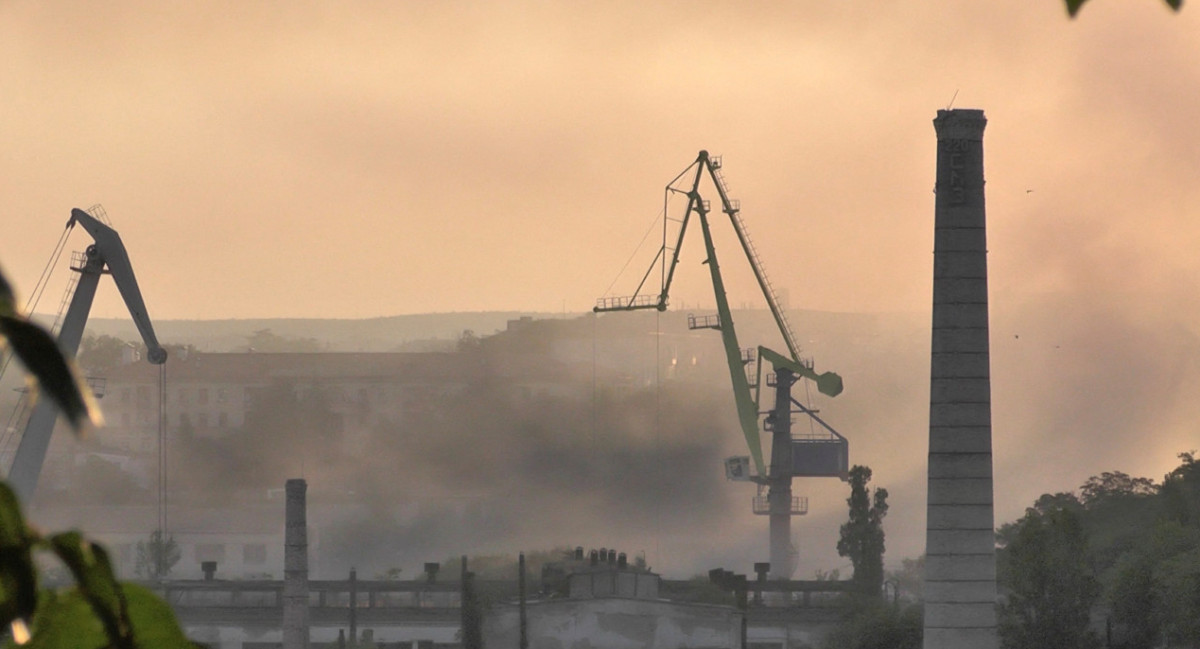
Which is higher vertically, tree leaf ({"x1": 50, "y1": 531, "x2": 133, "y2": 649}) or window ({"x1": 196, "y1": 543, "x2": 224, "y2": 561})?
tree leaf ({"x1": 50, "y1": 531, "x2": 133, "y2": 649})

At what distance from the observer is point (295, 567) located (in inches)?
1889

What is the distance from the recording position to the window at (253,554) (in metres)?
94.0

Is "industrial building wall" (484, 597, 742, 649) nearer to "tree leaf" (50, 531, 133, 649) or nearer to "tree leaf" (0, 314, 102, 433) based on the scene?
"tree leaf" (50, 531, 133, 649)

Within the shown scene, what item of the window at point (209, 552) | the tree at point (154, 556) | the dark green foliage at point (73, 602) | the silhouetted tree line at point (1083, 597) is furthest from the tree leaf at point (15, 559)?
the window at point (209, 552)

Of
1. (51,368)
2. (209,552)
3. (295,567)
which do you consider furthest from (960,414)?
(209,552)

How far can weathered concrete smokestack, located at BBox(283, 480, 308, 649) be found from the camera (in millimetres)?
48094

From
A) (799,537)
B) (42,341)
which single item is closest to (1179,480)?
(799,537)

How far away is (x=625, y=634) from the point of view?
172 ft

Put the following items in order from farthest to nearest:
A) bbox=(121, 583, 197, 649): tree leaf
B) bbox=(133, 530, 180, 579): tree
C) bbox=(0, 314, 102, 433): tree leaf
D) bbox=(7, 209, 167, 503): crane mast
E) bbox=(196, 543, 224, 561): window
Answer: bbox=(196, 543, 224, 561): window < bbox=(133, 530, 180, 579): tree < bbox=(7, 209, 167, 503): crane mast < bbox=(121, 583, 197, 649): tree leaf < bbox=(0, 314, 102, 433): tree leaf

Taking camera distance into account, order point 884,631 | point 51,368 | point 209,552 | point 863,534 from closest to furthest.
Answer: point 51,368
point 884,631
point 863,534
point 209,552

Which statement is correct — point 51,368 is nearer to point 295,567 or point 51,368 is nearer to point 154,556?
point 295,567

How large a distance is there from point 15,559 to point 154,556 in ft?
282

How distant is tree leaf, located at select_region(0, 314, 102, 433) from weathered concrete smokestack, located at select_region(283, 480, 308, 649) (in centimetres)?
4742

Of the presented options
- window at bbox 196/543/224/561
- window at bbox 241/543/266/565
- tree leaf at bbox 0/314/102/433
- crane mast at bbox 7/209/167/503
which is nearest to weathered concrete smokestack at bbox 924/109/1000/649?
crane mast at bbox 7/209/167/503
